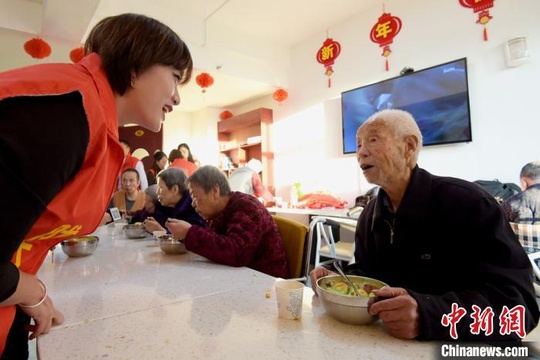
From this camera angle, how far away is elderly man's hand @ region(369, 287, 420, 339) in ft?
2.10

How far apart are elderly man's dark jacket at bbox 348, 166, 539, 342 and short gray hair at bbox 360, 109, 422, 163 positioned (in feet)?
0.50

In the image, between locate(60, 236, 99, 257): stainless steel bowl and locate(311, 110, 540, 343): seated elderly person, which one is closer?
locate(311, 110, 540, 343): seated elderly person

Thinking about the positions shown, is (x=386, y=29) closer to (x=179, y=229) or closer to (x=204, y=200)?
(x=204, y=200)

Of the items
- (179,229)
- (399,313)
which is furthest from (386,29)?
(399,313)

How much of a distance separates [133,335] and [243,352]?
263 millimetres

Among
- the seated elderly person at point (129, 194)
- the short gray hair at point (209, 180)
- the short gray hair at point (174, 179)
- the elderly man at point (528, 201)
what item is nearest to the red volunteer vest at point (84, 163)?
the short gray hair at point (209, 180)

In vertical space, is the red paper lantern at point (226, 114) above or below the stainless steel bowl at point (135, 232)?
above

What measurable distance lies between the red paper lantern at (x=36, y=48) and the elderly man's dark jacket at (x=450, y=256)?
3621 mm

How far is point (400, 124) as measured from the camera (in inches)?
42.3

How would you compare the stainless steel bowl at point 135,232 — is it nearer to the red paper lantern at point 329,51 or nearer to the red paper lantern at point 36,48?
the red paper lantern at point 36,48

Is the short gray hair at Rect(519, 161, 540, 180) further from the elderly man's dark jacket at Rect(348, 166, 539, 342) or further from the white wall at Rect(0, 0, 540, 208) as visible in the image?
the elderly man's dark jacket at Rect(348, 166, 539, 342)

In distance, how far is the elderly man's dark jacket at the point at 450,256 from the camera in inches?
26.8

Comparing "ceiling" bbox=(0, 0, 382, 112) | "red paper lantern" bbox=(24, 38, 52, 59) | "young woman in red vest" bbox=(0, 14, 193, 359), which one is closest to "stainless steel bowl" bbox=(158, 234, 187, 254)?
"young woman in red vest" bbox=(0, 14, 193, 359)

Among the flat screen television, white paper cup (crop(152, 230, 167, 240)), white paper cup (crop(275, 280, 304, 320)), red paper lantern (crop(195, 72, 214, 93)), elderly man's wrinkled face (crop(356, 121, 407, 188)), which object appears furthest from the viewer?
red paper lantern (crop(195, 72, 214, 93))
